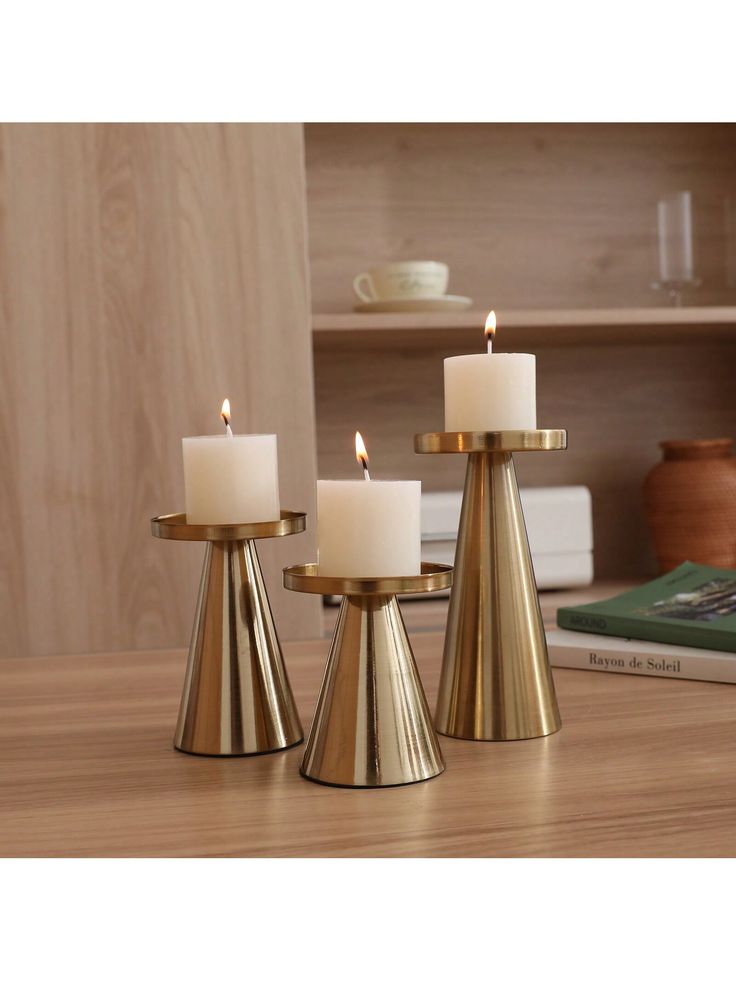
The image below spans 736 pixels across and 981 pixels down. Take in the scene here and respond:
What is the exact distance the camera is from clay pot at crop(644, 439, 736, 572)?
1.79m

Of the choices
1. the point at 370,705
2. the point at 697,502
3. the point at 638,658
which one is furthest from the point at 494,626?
the point at 697,502

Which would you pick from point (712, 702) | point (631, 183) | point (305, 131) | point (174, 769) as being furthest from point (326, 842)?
point (631, 183)

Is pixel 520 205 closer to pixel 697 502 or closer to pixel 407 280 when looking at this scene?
pixel 407 280

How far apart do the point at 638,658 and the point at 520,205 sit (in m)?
1.36

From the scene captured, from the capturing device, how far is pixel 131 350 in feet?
5.19

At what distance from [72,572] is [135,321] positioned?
420 mm

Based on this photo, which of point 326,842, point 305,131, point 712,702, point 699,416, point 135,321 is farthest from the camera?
point 699,416

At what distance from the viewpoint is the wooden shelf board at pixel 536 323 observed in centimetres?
164

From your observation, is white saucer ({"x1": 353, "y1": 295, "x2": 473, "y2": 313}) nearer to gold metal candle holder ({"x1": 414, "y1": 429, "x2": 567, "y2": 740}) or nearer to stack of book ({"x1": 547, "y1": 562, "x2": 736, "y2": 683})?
stack of book ({"x1": 547, "y1": 562, "x2": 736, "y2": 683})

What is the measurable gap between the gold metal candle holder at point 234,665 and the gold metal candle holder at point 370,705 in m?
0.06

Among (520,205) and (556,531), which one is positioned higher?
(520,205)

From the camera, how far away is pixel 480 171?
197 centimetres

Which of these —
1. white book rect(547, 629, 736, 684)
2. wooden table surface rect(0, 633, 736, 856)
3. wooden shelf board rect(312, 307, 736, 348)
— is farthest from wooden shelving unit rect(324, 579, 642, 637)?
wooden table surface rect(0, 633, 736, 856)

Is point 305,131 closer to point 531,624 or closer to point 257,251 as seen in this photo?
point 257,251
